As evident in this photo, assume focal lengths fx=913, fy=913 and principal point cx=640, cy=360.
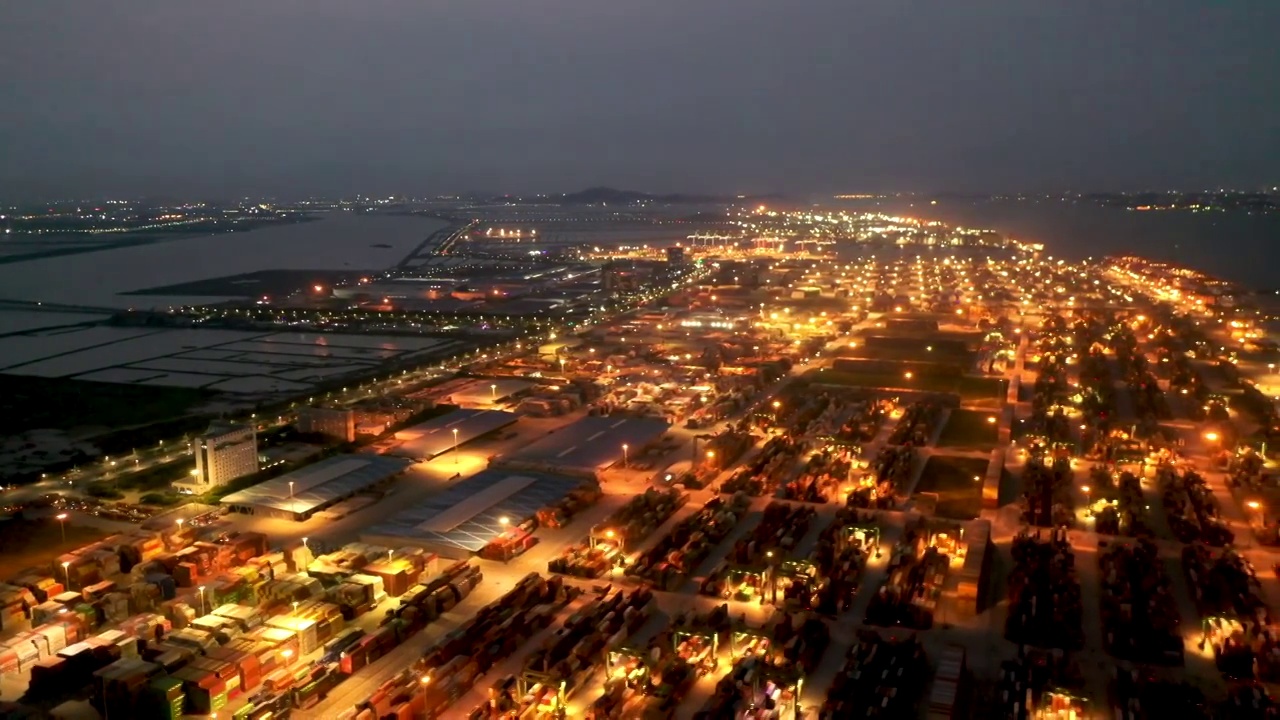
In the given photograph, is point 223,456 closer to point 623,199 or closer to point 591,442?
point 591,442

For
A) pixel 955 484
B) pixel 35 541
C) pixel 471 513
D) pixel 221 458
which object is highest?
pixel 221 458

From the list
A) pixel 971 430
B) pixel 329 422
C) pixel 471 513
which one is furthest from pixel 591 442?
pixel 971 430

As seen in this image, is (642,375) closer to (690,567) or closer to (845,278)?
(690,567)

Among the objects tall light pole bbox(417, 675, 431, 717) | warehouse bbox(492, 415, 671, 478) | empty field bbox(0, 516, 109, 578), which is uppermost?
tall light pole bbox(417, 675, 431, 717)

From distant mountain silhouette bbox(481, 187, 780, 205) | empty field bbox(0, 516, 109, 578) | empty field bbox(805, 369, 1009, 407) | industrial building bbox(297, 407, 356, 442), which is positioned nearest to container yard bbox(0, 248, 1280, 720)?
empty field bbox(0, 516, 109, 578)

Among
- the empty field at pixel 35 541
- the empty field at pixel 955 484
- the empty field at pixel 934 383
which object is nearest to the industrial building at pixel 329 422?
the empty field at pixel 35 541

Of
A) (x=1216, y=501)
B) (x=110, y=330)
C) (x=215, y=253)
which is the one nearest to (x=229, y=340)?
(x=110, y=330)

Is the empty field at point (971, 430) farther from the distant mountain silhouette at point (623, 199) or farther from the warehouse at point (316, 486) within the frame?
the distant mountain silhouette at point (623, 199)

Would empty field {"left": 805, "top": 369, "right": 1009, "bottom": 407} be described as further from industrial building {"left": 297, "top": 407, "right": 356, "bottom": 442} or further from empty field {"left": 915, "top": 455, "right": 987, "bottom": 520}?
industrial building {"left": 297, "top": 407, "right": 356, "bottom": 442}
